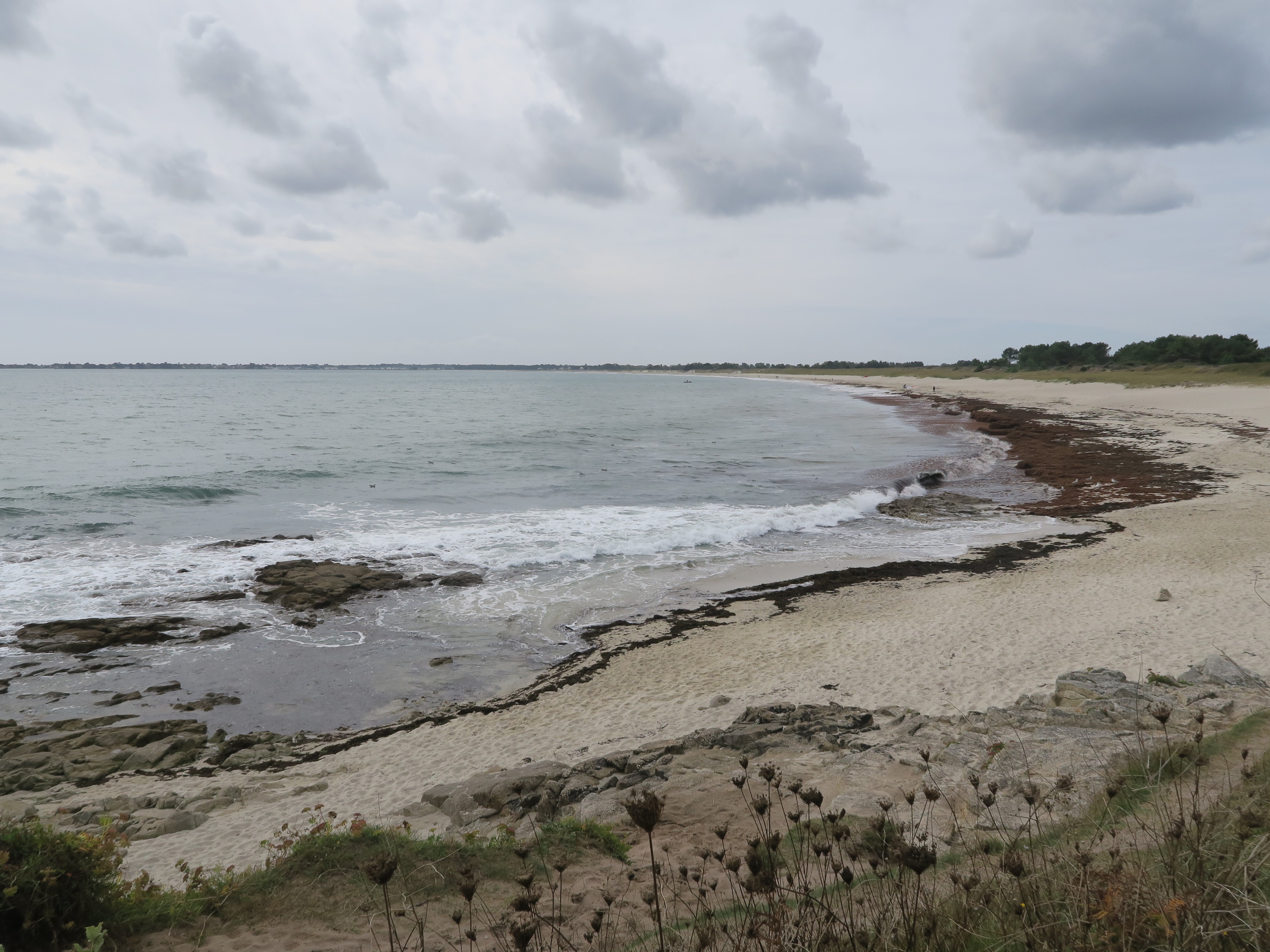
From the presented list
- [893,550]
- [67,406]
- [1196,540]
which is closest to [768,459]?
[893,550]

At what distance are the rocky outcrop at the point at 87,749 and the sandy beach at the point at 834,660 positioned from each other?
1.43ft

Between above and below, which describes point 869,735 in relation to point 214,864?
above

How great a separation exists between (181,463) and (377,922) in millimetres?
32337

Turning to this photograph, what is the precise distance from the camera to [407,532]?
1848 centimetres

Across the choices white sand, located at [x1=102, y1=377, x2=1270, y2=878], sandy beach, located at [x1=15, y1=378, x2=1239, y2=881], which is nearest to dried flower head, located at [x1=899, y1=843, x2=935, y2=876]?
sandy beach, located at [x1=15, y1=378, x2=1239, y2=881]

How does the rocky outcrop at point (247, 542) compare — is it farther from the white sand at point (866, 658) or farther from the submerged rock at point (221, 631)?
the white sand at point (866, 658)

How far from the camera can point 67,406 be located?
68.9 metres

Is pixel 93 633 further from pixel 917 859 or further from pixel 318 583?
pixel 917 859

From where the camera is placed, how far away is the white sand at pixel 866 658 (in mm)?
7246

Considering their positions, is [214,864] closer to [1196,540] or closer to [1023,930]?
[1023,930]

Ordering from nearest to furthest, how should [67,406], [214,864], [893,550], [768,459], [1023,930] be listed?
[1023,930], [214,864], [893,550], [768,459], [67,406]

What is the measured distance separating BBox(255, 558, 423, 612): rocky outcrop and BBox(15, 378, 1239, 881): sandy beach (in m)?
5.50

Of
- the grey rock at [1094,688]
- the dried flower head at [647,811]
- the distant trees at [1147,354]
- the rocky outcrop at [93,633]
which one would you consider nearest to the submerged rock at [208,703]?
the rocky outcrop at [93,633]

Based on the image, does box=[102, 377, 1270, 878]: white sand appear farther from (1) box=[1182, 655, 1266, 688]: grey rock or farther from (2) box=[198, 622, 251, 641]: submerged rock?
(2) box=[198, 622, 251, 641]: submerged rock
